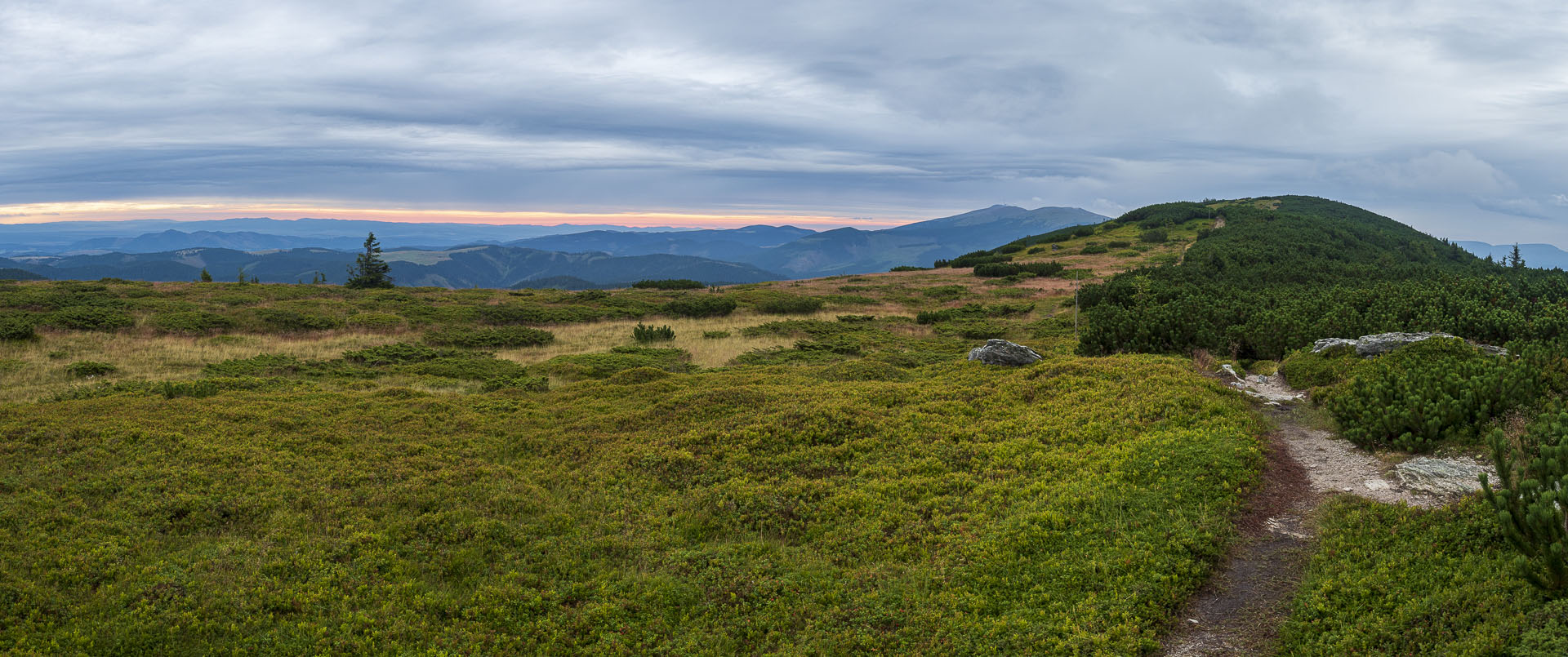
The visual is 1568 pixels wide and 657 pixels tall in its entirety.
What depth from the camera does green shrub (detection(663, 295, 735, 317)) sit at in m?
41.5

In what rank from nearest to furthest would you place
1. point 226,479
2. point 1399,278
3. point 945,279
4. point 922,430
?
1. point 226,479
2. point 922,430
3. point 1399,278
4. point 945,279

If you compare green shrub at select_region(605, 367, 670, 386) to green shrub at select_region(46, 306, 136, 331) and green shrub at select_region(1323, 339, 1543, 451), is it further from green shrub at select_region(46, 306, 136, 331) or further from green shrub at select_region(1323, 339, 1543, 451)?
green shrub at select_region(46, 306, 136, 331)

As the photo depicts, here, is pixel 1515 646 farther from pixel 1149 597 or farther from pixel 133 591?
pixel 133 591

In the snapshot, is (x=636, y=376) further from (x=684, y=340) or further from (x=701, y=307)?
(x=701, y=307)

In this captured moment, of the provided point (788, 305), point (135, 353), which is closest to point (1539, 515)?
point (135, 353)

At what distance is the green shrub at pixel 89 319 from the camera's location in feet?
91.4

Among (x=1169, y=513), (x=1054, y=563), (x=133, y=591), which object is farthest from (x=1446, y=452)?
(x=133, y=591)

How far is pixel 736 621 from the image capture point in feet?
27.5

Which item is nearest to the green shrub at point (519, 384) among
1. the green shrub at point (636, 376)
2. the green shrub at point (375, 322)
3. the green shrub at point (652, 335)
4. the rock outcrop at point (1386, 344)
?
the green shrub at point (636, 376)

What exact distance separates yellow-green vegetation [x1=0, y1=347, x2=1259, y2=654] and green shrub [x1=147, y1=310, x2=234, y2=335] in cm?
1535

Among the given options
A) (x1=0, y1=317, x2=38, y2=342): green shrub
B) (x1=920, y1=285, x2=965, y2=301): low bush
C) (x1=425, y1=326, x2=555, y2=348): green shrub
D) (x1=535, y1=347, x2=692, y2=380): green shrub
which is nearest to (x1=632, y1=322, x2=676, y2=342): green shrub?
(x1=535, y1=347, x2=692, y2=380): green shrub

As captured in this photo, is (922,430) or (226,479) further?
(922,430)

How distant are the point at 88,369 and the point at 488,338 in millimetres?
12555

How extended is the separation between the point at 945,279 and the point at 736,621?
56.6 m
